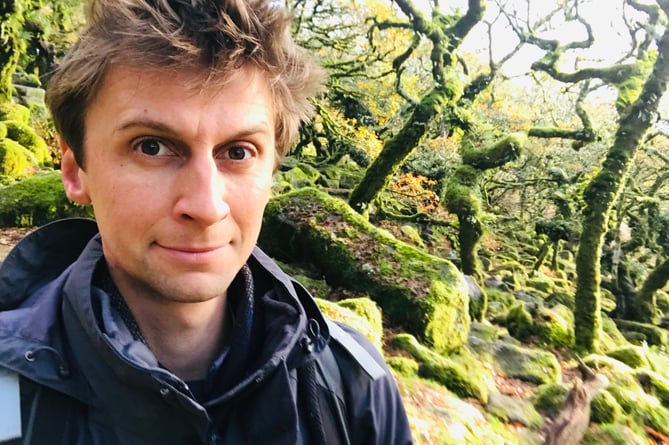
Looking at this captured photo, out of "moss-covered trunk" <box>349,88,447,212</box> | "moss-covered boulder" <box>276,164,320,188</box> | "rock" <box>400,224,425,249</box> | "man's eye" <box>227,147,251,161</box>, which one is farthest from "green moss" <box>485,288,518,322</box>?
"man's eye" <box>227,147,251,161</box>

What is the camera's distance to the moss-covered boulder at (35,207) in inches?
276

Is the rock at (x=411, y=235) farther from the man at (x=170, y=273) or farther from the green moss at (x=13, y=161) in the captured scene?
the man at (x=170, y=273)

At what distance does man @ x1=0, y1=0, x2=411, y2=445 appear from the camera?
4.33 ft

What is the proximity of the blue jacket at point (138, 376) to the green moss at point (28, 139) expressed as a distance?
11278mm

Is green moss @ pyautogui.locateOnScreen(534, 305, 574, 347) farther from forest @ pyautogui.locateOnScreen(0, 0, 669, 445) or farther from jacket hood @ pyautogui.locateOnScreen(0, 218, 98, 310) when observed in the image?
jacket hood @ pyautogui.locateOnScreen(0, 218, 98, 310)

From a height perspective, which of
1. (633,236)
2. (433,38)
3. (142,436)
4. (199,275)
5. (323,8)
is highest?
(323,8)

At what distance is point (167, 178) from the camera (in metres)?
1.44

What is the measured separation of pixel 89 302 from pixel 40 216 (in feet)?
22.6

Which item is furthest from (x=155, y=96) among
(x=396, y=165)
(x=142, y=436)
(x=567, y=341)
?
(x=567, y=341)

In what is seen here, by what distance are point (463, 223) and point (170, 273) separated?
1006cm

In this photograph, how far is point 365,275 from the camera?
6773 mm

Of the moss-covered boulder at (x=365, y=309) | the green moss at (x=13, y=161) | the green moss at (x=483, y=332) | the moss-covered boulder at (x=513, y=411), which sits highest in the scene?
the moss-covered boulder at (x=365, y=309)

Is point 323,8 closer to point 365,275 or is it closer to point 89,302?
point 365,275

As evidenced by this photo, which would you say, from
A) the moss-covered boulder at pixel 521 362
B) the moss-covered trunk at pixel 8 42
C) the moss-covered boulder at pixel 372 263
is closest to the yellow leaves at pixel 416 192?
the moss-covered boulder at pixel 372 263
